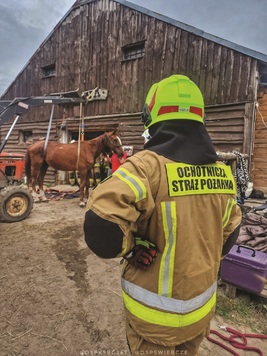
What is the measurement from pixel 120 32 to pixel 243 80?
229 inches

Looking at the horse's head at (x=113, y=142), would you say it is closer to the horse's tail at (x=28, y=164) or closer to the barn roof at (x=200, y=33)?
the horse's tail at (x=28, y=164)

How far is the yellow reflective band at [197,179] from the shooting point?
113 centimetres

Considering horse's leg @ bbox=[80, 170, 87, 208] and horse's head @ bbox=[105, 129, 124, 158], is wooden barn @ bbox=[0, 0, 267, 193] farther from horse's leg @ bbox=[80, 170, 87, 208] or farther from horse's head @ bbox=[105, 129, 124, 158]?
horse's leg @ bbox=[80, 170, 87, 208]

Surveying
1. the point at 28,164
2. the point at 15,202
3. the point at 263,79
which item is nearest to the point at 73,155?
the point at 28,164

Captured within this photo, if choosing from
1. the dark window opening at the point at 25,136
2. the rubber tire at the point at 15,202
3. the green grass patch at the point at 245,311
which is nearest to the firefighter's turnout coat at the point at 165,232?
the green grass patch at the point at 245,311

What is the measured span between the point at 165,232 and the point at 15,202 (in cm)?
550

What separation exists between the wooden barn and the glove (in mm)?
7031

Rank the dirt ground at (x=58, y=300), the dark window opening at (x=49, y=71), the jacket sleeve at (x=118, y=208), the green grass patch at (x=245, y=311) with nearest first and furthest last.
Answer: the jacket sleeve at (x=118, y=208), the dirt ground at (x=58, y=300), the green grass patch at (x=245, y=311), the dark window opening at (x=49, y=71)

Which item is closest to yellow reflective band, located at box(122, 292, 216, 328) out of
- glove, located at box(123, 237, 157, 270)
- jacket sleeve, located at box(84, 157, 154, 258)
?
glove, located at box(123, 237, 157, 270)

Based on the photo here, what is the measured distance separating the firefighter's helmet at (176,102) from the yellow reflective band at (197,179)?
10.3 inches

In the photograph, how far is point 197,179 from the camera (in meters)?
1.19

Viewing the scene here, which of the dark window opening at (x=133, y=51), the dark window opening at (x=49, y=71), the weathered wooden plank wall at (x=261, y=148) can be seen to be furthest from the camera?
the dark window opening at (x=49, y=71)

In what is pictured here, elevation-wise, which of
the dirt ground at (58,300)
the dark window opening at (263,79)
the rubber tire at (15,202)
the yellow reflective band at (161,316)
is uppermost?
the dark window opening at (263,79)

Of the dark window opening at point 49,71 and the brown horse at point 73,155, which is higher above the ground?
the dark window opening at point 49,71
